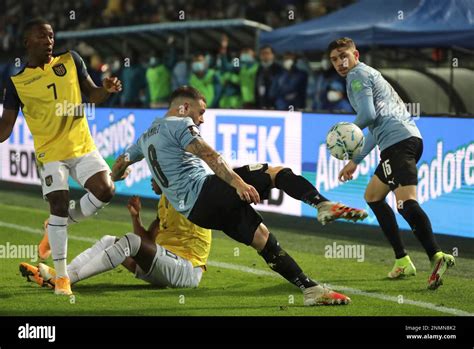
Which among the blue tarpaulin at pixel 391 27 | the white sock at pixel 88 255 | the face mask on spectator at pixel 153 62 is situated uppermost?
the blue tarpaulin at pixel 391 27

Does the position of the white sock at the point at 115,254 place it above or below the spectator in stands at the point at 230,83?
below

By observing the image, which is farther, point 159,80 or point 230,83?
point 159,80

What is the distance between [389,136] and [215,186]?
2080 mm

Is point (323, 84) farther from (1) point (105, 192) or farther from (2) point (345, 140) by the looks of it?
(1) point (105, 192)

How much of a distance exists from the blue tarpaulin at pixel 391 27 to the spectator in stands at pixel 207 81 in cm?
131

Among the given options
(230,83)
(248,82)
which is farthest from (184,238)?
(230,83)

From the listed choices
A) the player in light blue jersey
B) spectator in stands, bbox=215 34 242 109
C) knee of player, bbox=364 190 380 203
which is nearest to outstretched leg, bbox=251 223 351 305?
the player in light blue jersey

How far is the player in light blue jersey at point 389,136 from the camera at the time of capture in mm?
8516

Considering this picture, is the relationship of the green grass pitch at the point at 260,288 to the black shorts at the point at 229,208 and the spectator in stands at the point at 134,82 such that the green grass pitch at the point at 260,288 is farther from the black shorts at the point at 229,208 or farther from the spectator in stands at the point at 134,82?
the spectator in stands at the point at 134,82

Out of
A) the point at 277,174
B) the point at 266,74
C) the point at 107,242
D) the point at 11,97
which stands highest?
the point at 266,74

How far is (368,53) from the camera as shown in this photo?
19422 mm

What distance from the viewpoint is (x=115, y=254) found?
26.2 feet

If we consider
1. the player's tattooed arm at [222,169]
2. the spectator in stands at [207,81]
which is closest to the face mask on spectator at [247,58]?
the spectator in stands at [207,81]

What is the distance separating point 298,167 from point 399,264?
4225mm
